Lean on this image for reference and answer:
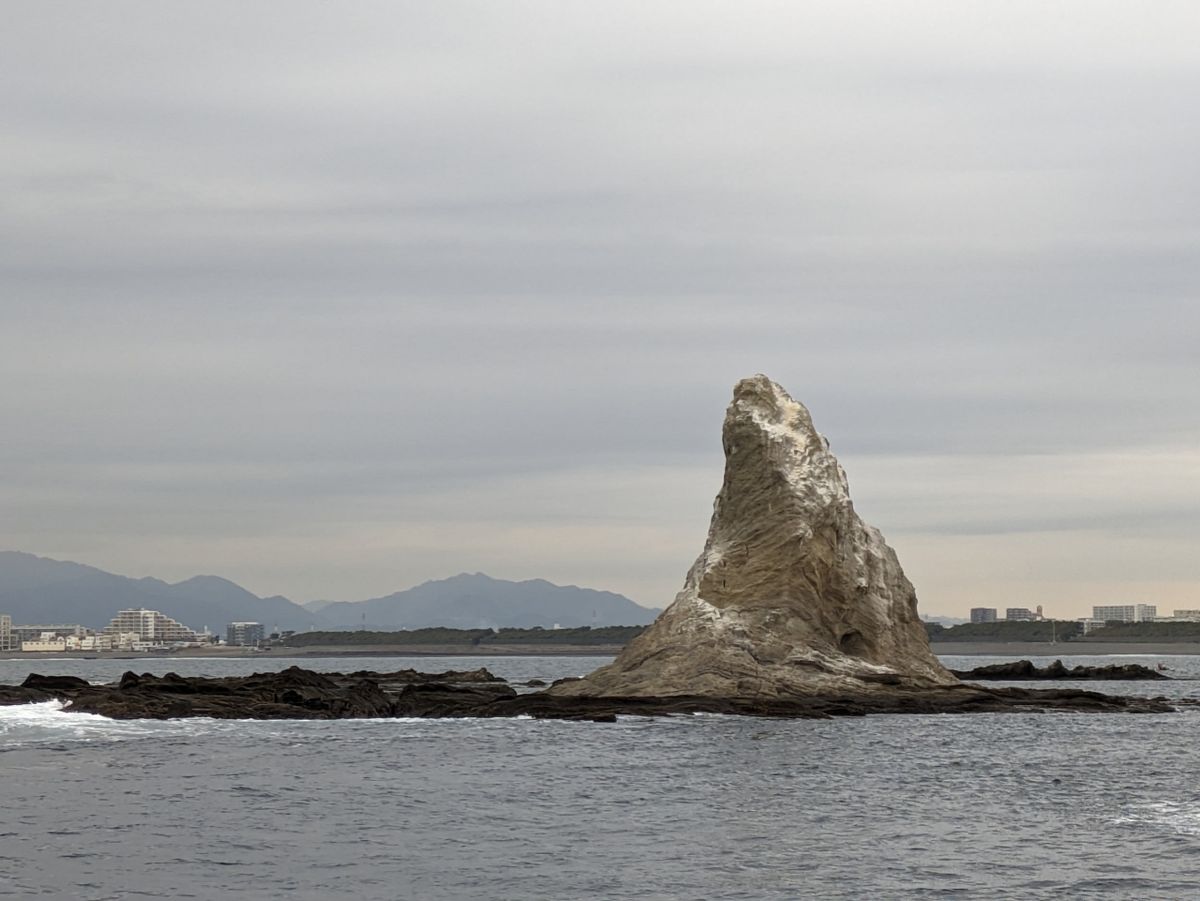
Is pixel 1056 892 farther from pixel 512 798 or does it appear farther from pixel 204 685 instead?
pixel 204 685

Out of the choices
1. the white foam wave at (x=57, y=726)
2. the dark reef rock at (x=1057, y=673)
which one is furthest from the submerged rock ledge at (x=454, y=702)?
the dark reef rock at (x=1057, y=673)

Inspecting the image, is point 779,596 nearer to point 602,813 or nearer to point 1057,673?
point 602,813

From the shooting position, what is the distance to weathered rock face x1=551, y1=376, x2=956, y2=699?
6975 centimetres

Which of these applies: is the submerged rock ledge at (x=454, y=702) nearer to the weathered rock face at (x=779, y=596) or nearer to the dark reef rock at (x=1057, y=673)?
the weathered rock face at (x=779, y=596)

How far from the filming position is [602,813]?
38.4 m

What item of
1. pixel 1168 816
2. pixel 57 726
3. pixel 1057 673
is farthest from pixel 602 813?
pixel 1057 673

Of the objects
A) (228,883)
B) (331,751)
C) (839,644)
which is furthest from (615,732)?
(228,883)

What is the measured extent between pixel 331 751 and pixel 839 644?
88.6 feet

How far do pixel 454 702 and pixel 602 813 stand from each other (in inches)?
1442

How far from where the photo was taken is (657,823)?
3650cm

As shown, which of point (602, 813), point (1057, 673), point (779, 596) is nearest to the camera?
point (602, 813)

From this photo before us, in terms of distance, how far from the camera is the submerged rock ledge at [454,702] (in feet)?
219

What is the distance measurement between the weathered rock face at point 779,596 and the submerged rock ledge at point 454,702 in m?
1.32

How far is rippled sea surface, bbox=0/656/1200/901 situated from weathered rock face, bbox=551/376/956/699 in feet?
28.2
